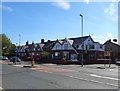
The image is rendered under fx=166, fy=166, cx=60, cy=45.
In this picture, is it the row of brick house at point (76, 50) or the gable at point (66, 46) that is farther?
the gable at point (66, 46)

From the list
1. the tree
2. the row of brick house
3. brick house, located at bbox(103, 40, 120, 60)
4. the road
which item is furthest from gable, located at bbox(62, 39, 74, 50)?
the tree

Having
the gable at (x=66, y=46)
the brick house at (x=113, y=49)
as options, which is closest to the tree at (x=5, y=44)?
the gable at (x=66, y=46)

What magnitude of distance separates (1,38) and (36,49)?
24.2 m

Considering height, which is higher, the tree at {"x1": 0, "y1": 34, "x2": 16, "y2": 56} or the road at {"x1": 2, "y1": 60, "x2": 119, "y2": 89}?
the tree at {"x1": 0, "y1": 34, "x2": 16, "y2": 56}

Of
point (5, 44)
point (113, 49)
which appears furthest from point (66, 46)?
point (5, 44)

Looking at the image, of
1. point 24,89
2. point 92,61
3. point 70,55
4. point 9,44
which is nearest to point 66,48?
point 70,55

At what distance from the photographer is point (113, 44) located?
2472 inches

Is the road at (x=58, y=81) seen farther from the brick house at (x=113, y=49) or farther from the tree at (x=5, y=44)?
the tree at (x=5, y=44)

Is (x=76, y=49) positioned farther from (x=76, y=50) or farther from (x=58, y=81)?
(x=58, y=81)

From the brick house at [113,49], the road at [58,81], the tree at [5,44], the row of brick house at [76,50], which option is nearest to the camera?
the road at [58,81]

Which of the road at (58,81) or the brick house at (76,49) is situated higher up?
the brick house at (76,49)

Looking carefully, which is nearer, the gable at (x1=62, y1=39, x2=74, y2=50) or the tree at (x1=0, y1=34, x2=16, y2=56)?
the gable at (x1=62, y1=39, x2=74, y2=50)

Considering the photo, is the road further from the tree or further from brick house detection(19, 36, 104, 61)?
the tree

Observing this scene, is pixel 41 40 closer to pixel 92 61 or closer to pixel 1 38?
pixel 1 38
